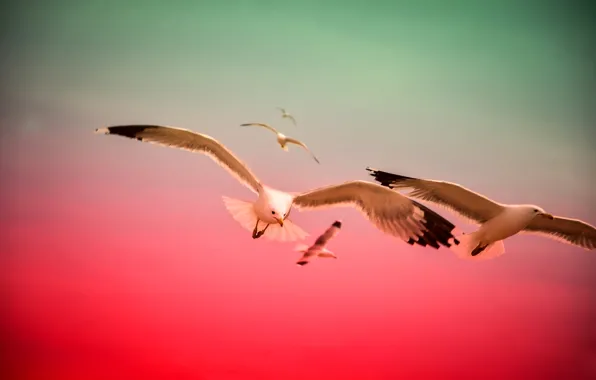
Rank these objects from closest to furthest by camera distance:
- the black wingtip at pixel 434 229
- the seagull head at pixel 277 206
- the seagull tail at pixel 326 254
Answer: the seagull head at pixel 277 206
the black wingtip at pixel 434 229
the seagull tail at pixel 326 254

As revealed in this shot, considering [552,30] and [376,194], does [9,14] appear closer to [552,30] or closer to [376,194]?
[376,194]

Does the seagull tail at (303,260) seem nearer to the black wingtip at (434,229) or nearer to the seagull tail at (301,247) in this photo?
the seagull tail at (301,247)

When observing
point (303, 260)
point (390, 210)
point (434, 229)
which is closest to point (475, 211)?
point (434, 229)

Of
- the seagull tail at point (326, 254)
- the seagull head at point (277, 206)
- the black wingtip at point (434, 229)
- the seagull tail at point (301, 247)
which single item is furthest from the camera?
the seagull tail at point (326, 254)

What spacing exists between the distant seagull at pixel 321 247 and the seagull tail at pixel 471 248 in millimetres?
554

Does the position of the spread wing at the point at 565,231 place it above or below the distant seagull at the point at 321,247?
above

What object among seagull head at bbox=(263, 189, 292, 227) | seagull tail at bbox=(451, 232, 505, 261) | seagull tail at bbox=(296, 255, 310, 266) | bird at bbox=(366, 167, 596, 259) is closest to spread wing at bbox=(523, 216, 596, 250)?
bird at bbox=(366, 167, 596, 259)

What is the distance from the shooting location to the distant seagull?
9.66 feet

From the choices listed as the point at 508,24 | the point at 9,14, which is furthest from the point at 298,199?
the point at 9,14

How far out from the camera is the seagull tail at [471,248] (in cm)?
279

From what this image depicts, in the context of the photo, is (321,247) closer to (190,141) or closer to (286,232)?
(286,232)

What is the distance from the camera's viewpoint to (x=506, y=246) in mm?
3320

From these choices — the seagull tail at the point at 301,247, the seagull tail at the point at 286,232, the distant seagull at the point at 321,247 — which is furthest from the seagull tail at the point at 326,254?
the seagull tail at the point at 286,232

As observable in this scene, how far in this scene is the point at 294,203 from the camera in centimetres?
277
